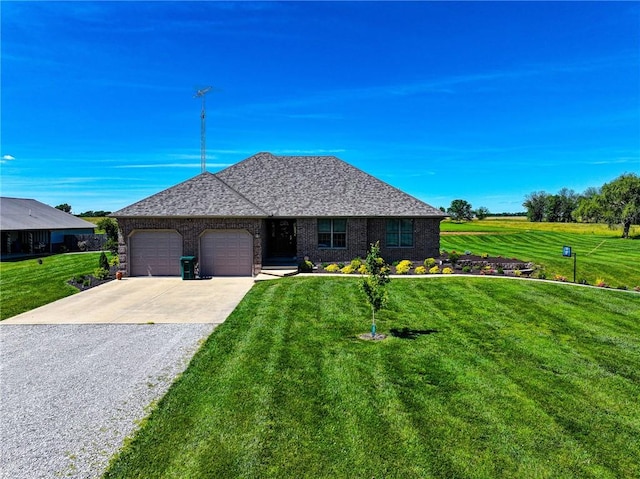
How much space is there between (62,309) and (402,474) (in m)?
14.1

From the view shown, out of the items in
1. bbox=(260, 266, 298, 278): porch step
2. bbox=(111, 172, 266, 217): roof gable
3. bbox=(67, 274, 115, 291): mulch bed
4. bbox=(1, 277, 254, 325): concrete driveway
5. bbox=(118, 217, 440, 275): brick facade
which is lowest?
bbox=(1, 277, 254, 325): concrete driveway

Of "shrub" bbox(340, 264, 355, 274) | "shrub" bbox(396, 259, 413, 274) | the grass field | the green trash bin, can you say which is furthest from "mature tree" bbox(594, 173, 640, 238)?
the green trash bin

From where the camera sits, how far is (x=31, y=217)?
124 ft

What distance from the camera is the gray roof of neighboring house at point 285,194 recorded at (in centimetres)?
2095

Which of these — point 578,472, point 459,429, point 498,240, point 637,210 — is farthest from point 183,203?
point 637,210

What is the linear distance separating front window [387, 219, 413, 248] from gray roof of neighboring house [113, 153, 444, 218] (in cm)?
74

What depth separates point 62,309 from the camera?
14.5 metres

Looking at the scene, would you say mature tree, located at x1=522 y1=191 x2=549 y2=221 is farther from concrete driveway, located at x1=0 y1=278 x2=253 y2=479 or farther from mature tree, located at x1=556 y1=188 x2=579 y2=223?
concrete driveway, located at x1=0 y1=278 x2=253 y2=479

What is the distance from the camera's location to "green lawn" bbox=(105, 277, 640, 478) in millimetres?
5539

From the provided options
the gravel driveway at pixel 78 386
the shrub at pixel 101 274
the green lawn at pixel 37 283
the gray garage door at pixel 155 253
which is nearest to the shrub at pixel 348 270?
the gray garage door at pixel 155 253

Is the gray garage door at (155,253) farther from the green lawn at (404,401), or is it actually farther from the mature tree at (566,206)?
the mature tree at (566,206)

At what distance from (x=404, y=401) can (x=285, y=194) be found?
18625mm

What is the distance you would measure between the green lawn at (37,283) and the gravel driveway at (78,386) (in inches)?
147

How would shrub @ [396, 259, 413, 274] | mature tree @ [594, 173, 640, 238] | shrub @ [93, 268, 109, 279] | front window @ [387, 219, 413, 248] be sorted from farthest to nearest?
mature tree @ [594, 173, 640, 238], front window @ [387, 219, 413, 248], shrub @ [396, 259, 413, 274], shrub @ [93, 268, 109, 279]
